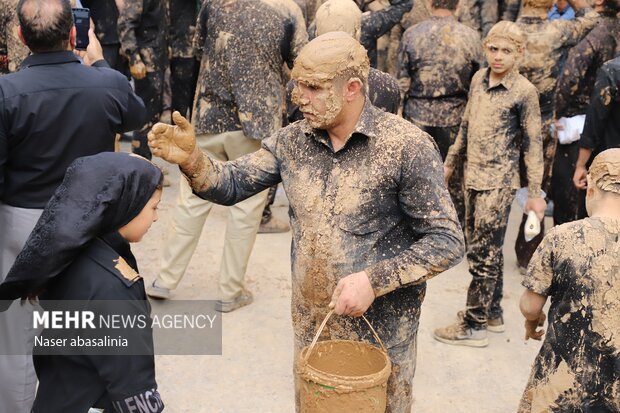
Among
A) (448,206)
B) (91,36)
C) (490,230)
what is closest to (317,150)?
(448,206)

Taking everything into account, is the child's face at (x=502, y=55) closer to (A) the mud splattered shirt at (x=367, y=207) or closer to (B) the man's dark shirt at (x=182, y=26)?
(A) the mud splattered shirt at (x=367, y=207)

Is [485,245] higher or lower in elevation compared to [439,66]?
lower

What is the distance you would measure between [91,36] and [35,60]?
2.34ft

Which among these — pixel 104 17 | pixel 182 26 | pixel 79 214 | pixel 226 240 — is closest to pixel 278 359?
pixel 226 240

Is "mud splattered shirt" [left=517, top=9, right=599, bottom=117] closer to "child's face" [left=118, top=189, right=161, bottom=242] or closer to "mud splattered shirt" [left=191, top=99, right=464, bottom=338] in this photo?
"mud splattered shirt" [left=191, top=99, right=464, bottom=338]

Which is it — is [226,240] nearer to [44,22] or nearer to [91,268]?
[44,22]

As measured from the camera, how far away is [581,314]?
330 centimetres

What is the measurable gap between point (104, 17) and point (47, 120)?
15.5 feet

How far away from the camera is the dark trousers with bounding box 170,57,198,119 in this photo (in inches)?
331

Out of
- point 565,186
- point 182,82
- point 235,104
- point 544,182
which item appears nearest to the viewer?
point 235,104

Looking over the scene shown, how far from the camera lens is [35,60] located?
3779mm

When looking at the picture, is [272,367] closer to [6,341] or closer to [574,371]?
[6,341]

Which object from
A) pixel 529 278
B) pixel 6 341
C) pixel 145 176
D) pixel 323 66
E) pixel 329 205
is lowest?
pixel 6 341

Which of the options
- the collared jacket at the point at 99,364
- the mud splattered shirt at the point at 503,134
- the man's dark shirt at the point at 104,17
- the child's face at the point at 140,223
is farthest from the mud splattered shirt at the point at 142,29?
the collared jacket at the point at 99,364
